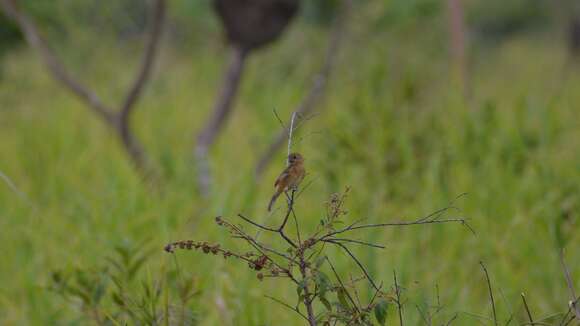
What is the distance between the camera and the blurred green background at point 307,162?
6.28 ft

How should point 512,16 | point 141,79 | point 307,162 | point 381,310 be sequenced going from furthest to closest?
point 512,16 → point 307,162 → point 141,79 → point 381,310

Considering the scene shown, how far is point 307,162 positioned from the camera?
9.52ft

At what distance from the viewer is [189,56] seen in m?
5.44

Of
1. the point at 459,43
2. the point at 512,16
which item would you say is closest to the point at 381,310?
the point at 459,43

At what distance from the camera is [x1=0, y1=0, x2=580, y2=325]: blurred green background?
6.28 feet

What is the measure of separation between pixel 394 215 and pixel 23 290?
1.09 m

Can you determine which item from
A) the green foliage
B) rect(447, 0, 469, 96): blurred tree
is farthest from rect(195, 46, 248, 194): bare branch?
rect(447, 0, 469, 96): blurred tree

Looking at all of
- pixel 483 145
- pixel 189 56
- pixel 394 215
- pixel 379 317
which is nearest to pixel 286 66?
pixel 189 56

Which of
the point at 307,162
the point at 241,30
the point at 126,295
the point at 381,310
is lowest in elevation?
the point at 381,310

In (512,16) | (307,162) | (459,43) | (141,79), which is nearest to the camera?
(141,79)

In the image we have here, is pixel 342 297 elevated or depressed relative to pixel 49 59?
depressed

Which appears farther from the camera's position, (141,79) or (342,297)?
(141,79)

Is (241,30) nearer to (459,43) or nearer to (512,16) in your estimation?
(459,43)

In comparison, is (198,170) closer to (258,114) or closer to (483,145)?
(483,145)
